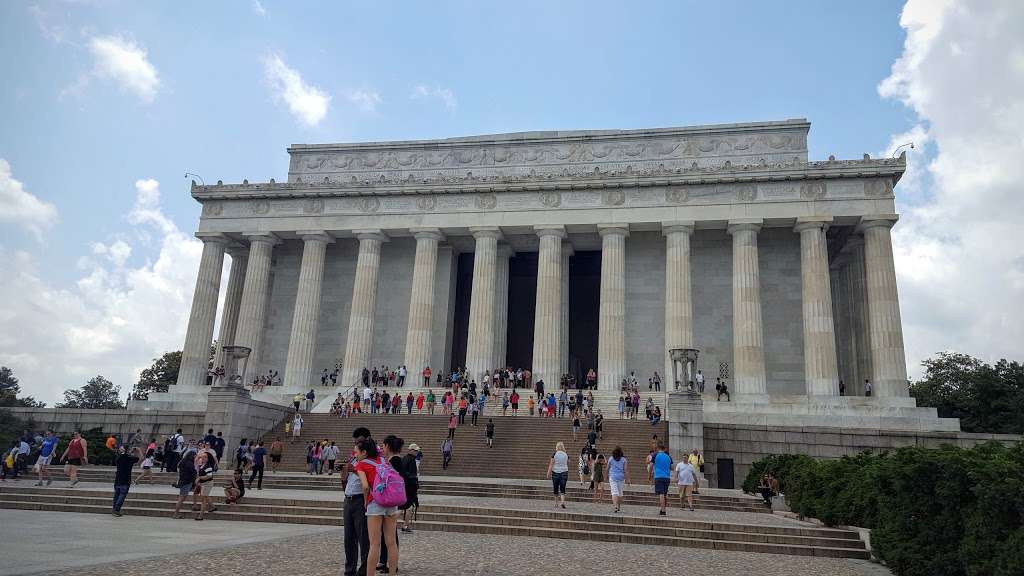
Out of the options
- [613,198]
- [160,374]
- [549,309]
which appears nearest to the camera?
[549,309]

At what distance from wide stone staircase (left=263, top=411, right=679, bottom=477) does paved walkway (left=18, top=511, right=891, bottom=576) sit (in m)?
12.4

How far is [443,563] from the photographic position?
390 inches

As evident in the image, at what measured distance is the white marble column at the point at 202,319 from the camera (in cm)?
4253

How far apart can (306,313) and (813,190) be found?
30602 mm

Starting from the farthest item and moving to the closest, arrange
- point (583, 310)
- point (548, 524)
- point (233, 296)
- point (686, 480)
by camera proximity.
→ 1. point (583, 310)
2. point (233, 296)
3. point (686, 480)
4. point (548, 524)

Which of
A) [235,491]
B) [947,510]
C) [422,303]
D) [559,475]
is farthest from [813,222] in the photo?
[235,491]

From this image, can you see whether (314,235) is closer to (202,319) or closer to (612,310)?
(202,319)

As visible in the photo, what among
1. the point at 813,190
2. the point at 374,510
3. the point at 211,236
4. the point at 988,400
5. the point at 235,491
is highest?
the point at 813,190

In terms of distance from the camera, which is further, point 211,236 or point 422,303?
point 211,236

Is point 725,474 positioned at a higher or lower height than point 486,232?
lower

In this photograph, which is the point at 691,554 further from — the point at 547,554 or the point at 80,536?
the point at 80,536

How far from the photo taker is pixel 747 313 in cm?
3850

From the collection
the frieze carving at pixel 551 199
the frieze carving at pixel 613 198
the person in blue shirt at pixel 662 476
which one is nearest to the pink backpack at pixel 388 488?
the person in blue shirt at pixel 662 476

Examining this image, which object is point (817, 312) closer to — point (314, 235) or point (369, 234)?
point (369, 234)
